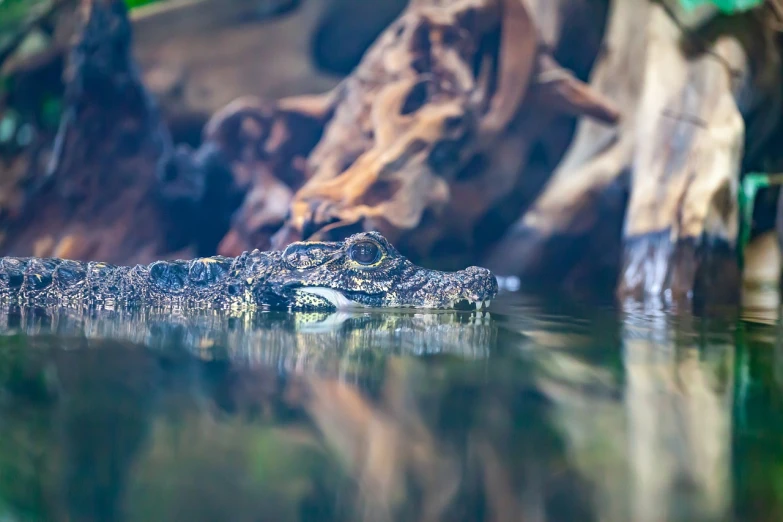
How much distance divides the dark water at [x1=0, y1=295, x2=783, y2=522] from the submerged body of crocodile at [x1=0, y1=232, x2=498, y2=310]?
112cm

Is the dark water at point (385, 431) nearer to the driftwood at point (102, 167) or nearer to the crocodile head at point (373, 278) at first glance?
the crocodile head at point (373, 278)

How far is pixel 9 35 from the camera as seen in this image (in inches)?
267

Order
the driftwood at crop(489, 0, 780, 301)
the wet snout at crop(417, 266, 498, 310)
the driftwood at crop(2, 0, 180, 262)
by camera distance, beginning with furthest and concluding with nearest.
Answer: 1. the driftwood at crop(2, 0, 180, 262)
2. the driftwood at crop(489, 0, 780, 301)
3. the wet snout at crop(417, 266, 498, 310)

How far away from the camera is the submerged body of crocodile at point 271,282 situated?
3.68m

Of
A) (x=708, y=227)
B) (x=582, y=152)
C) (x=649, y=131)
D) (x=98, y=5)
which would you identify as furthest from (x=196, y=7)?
(x=708, y=227)

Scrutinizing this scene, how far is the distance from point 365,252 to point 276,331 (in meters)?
0.95

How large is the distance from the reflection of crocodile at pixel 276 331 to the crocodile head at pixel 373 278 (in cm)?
11

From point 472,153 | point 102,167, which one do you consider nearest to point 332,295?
point 472,153

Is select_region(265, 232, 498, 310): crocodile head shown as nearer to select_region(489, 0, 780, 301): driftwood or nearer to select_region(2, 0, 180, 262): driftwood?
select_region(489, 0, 780, 301): driftwood

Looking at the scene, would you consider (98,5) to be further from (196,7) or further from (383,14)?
(383,14)

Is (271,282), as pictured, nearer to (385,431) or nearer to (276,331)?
(276,331)

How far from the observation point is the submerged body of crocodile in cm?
368

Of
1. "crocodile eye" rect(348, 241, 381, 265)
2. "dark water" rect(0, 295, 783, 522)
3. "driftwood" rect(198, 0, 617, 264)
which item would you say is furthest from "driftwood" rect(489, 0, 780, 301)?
"dark water" rect(0, 295, 783, 522)

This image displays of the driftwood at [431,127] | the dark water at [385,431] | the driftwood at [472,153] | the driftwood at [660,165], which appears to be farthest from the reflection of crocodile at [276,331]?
the driftwood at [660,165]
